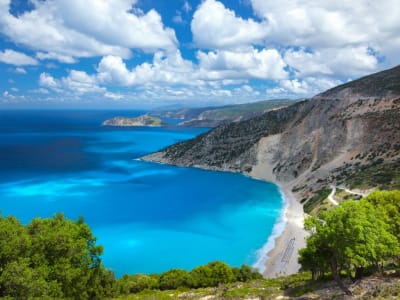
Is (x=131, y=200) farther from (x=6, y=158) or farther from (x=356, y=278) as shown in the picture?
(x=6, y=158)

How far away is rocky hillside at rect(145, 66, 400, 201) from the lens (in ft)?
284

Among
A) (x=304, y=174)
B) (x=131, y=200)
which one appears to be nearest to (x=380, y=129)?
(x=304, y=174)

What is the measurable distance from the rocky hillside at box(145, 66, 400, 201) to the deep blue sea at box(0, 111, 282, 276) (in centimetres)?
988

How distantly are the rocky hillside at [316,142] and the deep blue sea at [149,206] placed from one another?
9880 mm

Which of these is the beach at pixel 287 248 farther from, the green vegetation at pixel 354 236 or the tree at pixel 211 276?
the green vegetation at pixel 354 236

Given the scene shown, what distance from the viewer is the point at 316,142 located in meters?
105

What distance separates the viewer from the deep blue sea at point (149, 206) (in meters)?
50.2

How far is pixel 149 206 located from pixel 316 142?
5995 cm

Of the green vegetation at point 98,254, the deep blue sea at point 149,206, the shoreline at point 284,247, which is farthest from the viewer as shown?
the deep blue sea at point 149,206

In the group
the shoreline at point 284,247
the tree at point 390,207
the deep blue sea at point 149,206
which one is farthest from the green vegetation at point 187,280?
the tree at point 390,207

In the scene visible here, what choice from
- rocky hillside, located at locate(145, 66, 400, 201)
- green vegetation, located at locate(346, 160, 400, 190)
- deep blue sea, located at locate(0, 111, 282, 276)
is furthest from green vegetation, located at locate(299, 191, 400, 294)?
rocky hillside, located at locate(145, 66, 400, 201)

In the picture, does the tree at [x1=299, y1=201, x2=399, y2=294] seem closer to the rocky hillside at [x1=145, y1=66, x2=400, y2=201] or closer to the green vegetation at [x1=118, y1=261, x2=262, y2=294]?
the green vegetation at [x1=118, y1=261, x2=262, y2=294]

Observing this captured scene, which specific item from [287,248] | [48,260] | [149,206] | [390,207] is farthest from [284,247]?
[48,260]

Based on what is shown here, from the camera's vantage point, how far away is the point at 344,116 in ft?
348
